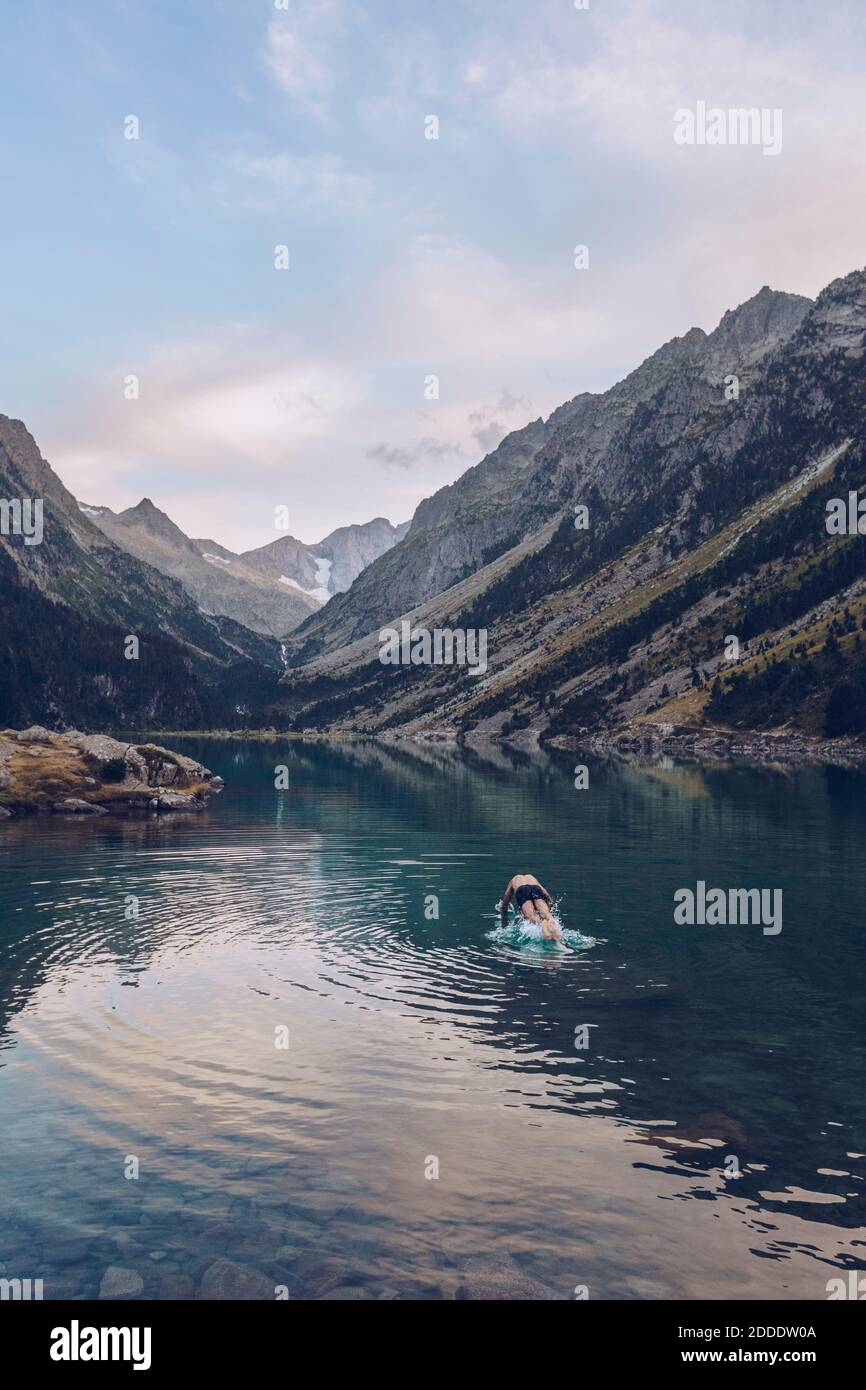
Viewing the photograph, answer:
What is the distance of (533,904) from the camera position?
4675 centimetres

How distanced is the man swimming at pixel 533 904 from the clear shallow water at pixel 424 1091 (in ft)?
5.36

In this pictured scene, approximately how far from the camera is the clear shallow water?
18766 millimetres

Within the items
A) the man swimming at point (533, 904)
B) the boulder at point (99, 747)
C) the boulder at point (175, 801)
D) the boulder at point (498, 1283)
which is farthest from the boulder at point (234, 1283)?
the boulder at point (99, 747)

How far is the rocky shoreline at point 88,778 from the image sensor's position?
109812mm

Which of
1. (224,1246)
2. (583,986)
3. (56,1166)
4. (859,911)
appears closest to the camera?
(224,1246)

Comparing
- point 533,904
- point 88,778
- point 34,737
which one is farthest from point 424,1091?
point 34,737

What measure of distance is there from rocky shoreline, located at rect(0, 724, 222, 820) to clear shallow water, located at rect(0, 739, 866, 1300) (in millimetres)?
50352

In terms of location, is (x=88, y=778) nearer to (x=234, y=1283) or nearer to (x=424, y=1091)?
(x=424, y=1091)

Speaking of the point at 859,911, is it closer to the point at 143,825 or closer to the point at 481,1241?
the point at 481,1241

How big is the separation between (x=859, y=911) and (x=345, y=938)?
30811 mm

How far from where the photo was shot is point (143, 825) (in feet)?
325
